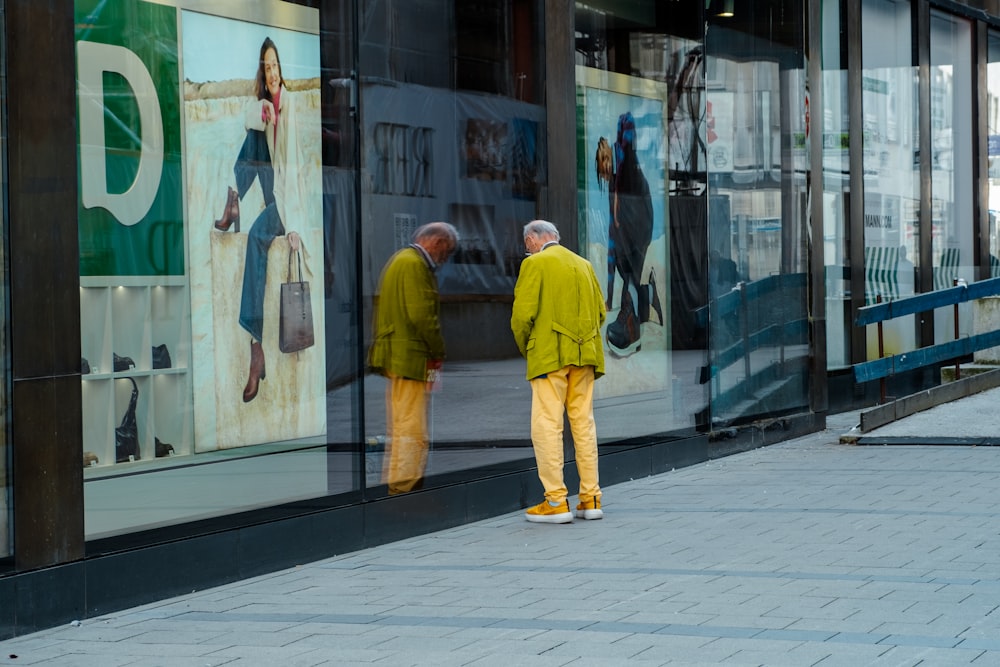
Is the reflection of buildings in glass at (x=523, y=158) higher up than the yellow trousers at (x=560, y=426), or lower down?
higher up

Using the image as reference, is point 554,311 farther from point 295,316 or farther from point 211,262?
point 211,262

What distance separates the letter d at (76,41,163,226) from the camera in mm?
6816

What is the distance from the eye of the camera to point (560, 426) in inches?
367

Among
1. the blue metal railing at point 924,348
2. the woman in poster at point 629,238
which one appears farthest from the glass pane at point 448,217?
the blue metal railing at point 924,348

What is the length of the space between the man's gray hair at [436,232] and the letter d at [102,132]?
6.95 ft

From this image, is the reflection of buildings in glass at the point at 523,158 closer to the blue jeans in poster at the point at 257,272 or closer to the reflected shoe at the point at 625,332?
the reflected shoe at the point at 625,332

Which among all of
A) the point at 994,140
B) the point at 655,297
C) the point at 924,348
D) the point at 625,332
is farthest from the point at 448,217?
the point at 994,140

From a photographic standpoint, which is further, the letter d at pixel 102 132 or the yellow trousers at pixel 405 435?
the yellow trousers at pixel 405 435

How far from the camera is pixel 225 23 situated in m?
7.83

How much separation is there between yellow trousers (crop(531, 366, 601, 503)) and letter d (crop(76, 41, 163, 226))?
295cm

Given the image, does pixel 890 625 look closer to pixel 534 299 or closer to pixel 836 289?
pixel 534 299

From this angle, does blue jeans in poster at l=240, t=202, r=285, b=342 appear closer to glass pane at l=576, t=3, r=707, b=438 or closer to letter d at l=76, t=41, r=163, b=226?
letter d at l=76, t=41, r=163, b=226

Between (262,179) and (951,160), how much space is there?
1365cm

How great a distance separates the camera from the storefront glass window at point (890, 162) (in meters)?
17.4
